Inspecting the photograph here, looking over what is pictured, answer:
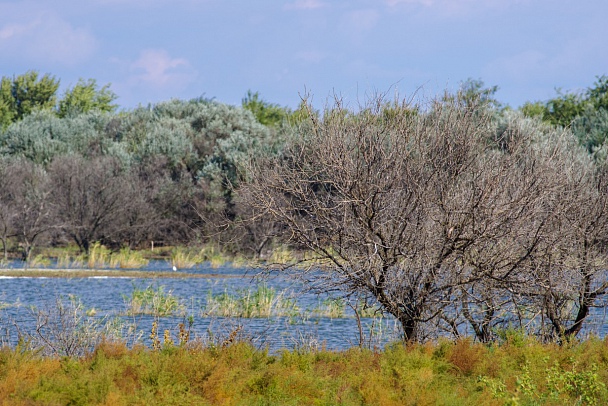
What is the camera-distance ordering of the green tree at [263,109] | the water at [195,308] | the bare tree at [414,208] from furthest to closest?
1. the green tree at [263,109]
2. the water at [195,308]
3. the bare tree at [414,208]

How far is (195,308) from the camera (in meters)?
24.0

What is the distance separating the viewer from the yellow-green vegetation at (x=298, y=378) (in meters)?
8.67

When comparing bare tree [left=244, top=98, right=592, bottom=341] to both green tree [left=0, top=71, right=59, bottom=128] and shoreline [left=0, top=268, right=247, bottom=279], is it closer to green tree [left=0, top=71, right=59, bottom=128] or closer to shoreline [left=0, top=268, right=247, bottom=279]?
shoreline [left=0, top=268, right=247, bottom=279]

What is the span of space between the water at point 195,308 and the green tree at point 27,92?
50266 mm

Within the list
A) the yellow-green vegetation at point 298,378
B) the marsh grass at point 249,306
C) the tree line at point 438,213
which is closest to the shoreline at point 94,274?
the marsh grass at point 249,306

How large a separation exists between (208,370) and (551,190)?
597cm

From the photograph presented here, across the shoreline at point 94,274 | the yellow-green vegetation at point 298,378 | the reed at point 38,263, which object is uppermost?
the reed at point 38,263

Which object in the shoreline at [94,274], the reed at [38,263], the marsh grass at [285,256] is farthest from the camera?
the reed at [38,263]

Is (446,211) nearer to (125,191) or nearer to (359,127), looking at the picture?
(359,127)

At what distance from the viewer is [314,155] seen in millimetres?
12984

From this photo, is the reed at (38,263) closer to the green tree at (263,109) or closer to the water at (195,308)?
the water at (195,308)

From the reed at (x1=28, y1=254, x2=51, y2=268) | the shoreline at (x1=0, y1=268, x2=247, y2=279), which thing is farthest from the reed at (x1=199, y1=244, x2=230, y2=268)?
the reed at (x1=28, y1=254, x2=51, y2=268)

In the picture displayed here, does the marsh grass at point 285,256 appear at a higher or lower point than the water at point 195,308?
higher

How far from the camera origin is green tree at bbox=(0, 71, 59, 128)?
83688 mm
